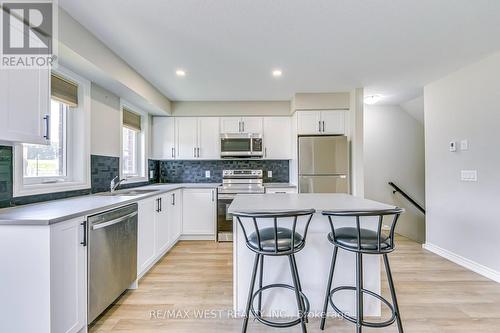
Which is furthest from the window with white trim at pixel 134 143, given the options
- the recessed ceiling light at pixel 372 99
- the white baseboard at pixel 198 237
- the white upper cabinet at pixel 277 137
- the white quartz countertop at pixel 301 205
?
the recessed ceiling light at pixel 372 99

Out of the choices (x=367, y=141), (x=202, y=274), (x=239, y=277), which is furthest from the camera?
(x=367, y=141)

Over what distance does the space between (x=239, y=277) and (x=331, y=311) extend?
2.62ft

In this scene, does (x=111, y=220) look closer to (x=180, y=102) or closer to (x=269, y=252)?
(x=269, y=252)

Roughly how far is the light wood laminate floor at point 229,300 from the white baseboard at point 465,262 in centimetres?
9

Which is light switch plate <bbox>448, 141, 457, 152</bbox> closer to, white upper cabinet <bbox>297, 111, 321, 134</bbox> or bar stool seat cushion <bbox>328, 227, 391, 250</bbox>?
white upper cabinet <bbox>297, 111, 321, 134</bbox>

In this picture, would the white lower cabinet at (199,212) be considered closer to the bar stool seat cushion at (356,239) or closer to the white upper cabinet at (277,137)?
the white upper cabinet at (277,137)

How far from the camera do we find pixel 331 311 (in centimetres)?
203

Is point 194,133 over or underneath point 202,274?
over

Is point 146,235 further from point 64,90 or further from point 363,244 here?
point 363,244

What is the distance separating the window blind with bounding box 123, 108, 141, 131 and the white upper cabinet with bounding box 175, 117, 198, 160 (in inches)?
26.1

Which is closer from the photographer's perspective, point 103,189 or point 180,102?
point 103,189

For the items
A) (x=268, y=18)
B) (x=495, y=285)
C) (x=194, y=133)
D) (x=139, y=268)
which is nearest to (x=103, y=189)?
(x=139, y=268)

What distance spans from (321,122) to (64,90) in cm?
336

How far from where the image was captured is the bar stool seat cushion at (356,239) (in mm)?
1595
